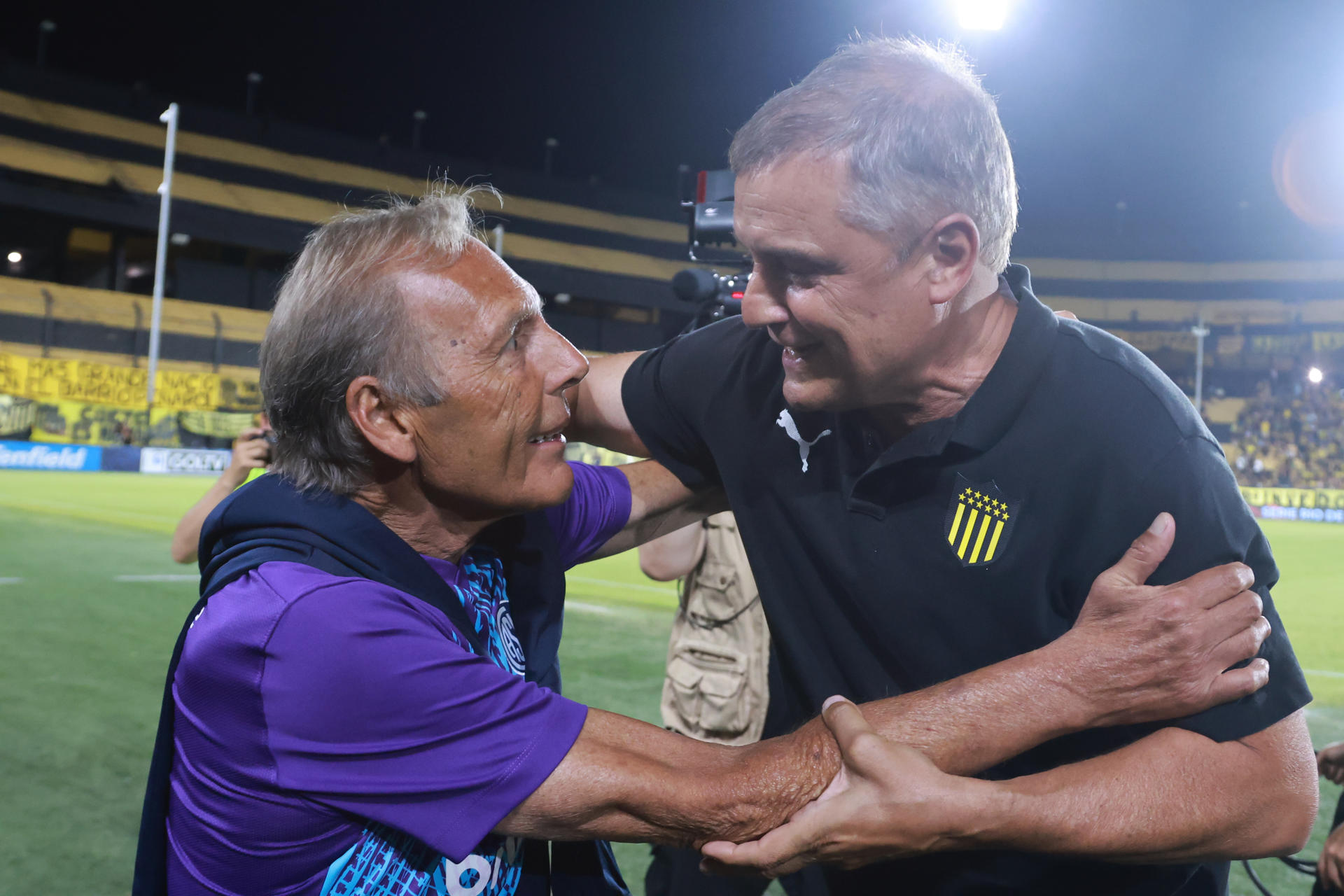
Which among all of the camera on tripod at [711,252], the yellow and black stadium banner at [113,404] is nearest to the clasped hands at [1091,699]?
the camera on tripod at [711,252]

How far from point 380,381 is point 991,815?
3.76 feet

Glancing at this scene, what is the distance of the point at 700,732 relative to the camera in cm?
340

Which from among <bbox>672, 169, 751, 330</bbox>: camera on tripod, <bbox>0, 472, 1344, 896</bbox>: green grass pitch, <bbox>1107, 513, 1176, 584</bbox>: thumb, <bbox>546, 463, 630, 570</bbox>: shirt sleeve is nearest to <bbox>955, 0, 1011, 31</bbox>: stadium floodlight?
<bbox>0, 472, 1344, 896</bbox>: green grass pitch

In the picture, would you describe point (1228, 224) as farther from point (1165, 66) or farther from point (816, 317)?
point (816, 317)

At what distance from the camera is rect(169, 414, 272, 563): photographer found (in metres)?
3.72

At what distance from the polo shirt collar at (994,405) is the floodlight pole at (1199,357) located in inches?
1503

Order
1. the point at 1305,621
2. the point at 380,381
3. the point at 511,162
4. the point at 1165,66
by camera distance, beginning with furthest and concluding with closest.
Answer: the point at 511,162 → the point at 1165,66 → the point at 1305,621 → the point at 380,381

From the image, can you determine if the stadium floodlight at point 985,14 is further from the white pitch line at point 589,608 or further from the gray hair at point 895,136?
the gray hair at point 895,136

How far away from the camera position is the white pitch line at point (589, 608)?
8.15m

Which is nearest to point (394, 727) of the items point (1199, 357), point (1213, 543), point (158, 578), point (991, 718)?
point (991, 718)

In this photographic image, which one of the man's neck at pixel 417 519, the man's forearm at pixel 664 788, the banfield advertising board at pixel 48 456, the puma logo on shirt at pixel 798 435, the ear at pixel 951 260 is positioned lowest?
the banfield advertising board at pixel 48 456

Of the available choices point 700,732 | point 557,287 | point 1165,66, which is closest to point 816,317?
point 700,732

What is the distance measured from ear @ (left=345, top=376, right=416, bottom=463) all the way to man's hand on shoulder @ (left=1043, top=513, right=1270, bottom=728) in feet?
3.58

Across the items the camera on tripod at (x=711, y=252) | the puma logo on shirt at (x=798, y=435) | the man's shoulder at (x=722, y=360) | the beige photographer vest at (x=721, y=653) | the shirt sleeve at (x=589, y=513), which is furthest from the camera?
the beige photographer vest at (x=721, y=653)
